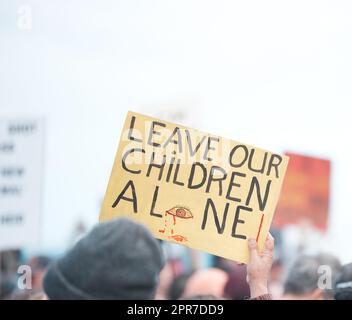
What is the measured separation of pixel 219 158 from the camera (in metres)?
2.23

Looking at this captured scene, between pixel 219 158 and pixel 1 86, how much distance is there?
1.04 metres

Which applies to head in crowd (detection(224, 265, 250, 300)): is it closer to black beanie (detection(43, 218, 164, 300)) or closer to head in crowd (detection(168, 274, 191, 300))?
head in crowd (detection(168, 274, 191, 300))

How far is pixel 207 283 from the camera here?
10.4 ft

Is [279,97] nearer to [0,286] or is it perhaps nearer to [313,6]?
[313,6]

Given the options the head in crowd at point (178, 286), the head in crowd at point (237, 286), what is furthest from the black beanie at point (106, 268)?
the head in crowd at point (178, 286)

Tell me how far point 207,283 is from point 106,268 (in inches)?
67.3

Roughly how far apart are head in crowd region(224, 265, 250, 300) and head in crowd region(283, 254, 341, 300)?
0.20 metres

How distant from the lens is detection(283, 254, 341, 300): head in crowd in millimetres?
2708

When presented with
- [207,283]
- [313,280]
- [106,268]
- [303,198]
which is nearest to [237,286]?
[207,283]

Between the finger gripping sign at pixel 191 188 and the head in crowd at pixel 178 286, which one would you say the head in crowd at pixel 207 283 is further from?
the finger gripping sign at pixel 191 188

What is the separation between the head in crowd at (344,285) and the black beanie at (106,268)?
955 millimetres
